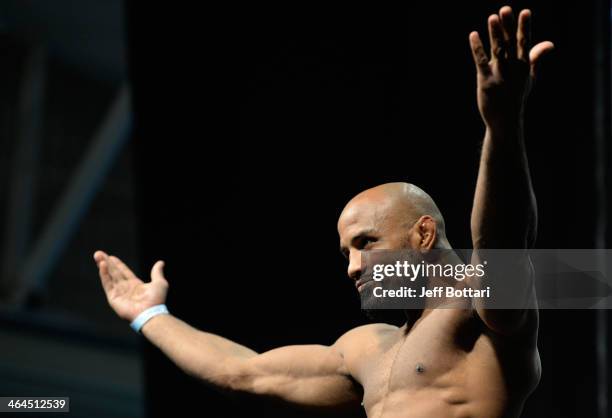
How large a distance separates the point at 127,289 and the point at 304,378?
50 centimetres

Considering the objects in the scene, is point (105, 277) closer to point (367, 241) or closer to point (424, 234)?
point (367, 241)

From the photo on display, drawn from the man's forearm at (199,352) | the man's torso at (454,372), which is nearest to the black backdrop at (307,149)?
the man's forearm at (199,352)

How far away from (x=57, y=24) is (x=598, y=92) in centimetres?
442

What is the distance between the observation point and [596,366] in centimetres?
233

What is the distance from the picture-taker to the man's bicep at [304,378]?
6.28ft

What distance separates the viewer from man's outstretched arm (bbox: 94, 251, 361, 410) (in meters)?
1.92

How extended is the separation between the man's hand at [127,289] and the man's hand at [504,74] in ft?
3.31

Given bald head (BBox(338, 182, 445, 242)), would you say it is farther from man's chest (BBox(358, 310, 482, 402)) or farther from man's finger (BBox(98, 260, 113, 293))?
man's finger (BBox(98, 260, 113, 293))

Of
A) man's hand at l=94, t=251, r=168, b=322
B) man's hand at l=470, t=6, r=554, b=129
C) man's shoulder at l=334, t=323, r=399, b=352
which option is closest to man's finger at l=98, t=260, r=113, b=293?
man's hand at l=94, t=251, r=168, b=322

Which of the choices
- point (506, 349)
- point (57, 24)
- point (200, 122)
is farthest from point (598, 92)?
point (57, 24)

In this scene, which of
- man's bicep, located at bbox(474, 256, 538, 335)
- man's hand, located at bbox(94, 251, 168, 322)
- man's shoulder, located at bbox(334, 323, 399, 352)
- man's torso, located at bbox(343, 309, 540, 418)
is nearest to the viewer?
man's bicep, located at bbox(474, 256, 538, 335)

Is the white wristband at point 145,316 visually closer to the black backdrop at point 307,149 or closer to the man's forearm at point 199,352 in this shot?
the man's forearm at point 199,352

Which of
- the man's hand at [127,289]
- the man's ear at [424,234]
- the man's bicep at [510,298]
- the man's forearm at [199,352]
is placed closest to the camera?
the man's bicep at [510,298]

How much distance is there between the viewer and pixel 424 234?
176 cm
